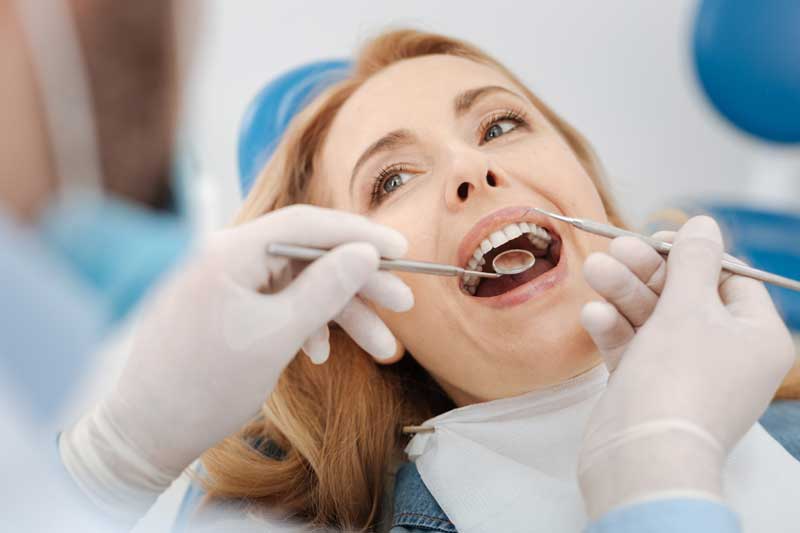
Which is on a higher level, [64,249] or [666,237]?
[64,249]

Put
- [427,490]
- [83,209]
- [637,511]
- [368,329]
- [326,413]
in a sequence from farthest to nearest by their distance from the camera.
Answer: [326,413]
[427,490]
[368,329]
[637,511]
[83,209]

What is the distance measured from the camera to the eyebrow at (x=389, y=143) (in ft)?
3.79

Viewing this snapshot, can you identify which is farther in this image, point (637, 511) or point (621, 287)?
point (621, 287)

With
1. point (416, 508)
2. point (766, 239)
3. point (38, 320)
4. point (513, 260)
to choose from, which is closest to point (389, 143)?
point (513, 260)

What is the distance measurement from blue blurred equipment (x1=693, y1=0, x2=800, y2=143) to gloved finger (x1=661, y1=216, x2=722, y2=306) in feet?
4.36

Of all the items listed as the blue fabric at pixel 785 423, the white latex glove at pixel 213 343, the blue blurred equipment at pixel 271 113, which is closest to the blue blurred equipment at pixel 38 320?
the white latex glove at pixel 213 343

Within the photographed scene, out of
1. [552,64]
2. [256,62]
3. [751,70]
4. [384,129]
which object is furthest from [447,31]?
[384,129]

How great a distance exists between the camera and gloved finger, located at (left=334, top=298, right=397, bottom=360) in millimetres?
1020

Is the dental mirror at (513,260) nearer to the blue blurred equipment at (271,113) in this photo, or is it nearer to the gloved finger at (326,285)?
the gloved finger at (326,285)

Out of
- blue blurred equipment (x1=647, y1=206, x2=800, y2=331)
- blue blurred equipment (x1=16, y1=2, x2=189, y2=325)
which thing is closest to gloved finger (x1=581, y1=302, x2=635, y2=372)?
blue blurred equipment (x1=16, y1=2, x2=189, y2=325)

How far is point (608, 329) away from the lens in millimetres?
934

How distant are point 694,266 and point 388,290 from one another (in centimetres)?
35

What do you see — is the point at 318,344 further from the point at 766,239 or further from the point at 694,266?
the point at 766,239

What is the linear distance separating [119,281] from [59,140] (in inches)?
5.2
